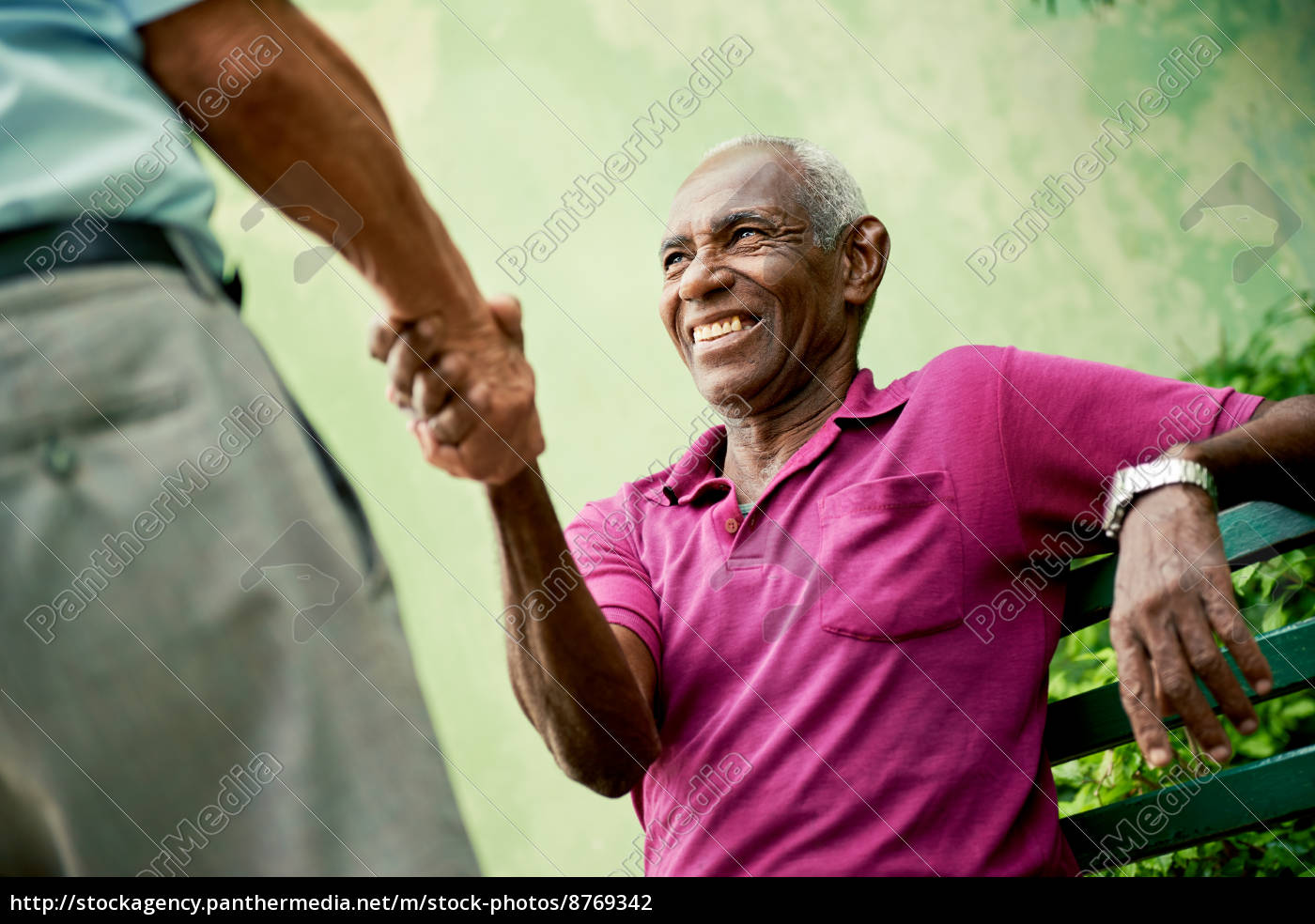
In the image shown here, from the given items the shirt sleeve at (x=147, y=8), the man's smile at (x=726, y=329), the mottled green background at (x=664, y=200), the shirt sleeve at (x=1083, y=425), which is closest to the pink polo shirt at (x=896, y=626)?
the shirt sleeve at (x=1083, y=425)

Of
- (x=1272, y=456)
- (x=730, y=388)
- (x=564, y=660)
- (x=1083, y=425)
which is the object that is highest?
(x=1272, y=456)

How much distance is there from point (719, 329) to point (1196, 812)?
0.92 metres

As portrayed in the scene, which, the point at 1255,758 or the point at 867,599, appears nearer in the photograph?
the point at 867,599

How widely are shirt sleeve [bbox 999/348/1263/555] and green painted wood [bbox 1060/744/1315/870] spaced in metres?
0.31

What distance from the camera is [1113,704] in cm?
131

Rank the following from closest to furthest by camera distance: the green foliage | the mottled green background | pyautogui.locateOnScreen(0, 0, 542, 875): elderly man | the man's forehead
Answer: pyautogui.locateOnScreen(0, 0, 542, 875): elderly man → the green foliage → the man's forehead → the mottled green background

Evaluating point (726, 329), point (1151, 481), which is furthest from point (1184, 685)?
point (726, 329)

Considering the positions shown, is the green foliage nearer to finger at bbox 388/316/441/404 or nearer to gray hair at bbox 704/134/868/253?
gray hair at bbox 704/134/868/253

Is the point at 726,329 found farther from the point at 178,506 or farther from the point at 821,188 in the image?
the point at 178,506

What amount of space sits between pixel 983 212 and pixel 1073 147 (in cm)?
31

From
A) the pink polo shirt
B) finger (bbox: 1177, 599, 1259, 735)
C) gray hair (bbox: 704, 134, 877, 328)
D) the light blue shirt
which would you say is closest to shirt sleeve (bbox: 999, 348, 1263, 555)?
the pink polo shirt

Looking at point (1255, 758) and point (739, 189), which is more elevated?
point (739, 189)

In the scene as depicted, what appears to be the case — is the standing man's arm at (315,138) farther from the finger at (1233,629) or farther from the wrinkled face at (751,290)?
the wrinkled face at (751,290)

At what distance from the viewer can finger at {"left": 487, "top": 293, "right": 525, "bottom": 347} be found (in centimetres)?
90
